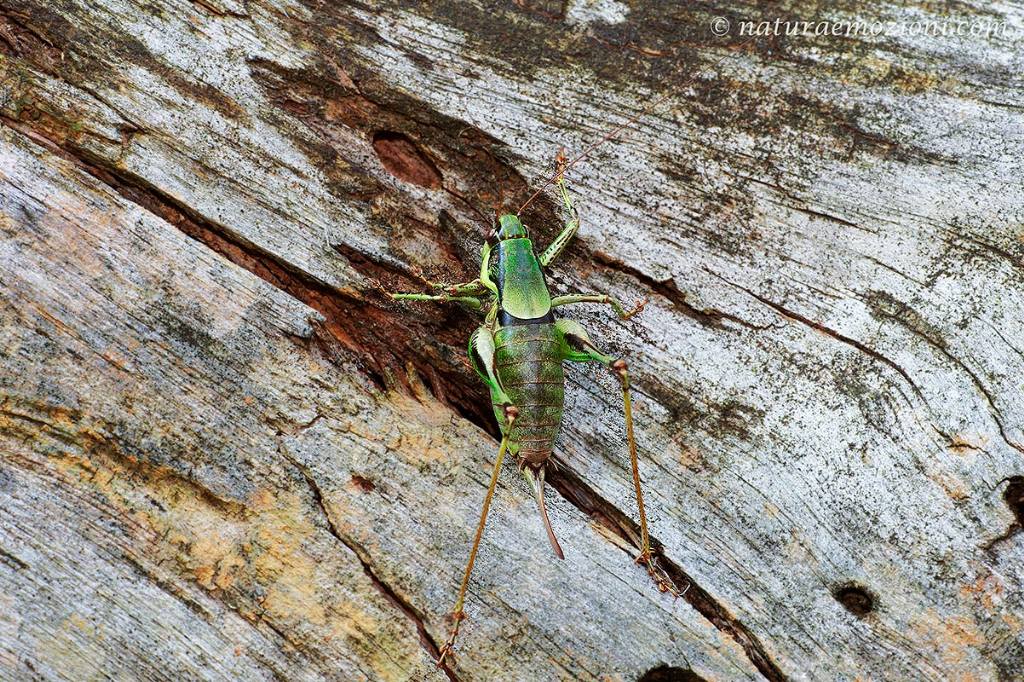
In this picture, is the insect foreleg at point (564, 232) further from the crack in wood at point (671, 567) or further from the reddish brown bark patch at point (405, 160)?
the crack in wood at point (671, 567)

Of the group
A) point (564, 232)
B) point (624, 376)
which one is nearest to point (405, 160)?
point (564, 232)

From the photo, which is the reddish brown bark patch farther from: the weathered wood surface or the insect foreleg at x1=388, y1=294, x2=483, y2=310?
the insect foreleg at x1=388, y1=294, x2=483, y2=310

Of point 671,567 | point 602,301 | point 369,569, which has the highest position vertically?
point 602,301

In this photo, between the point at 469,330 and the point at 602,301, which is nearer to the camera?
the point at 602,301

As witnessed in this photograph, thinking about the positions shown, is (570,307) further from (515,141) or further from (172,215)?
(172,215)

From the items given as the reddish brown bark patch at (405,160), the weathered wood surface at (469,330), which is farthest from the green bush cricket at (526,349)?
the reddish brown bark patch at (405,160)

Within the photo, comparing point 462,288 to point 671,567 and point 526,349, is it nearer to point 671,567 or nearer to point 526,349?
point 526,349

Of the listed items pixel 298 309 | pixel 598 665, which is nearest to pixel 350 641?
pixel 598 665
